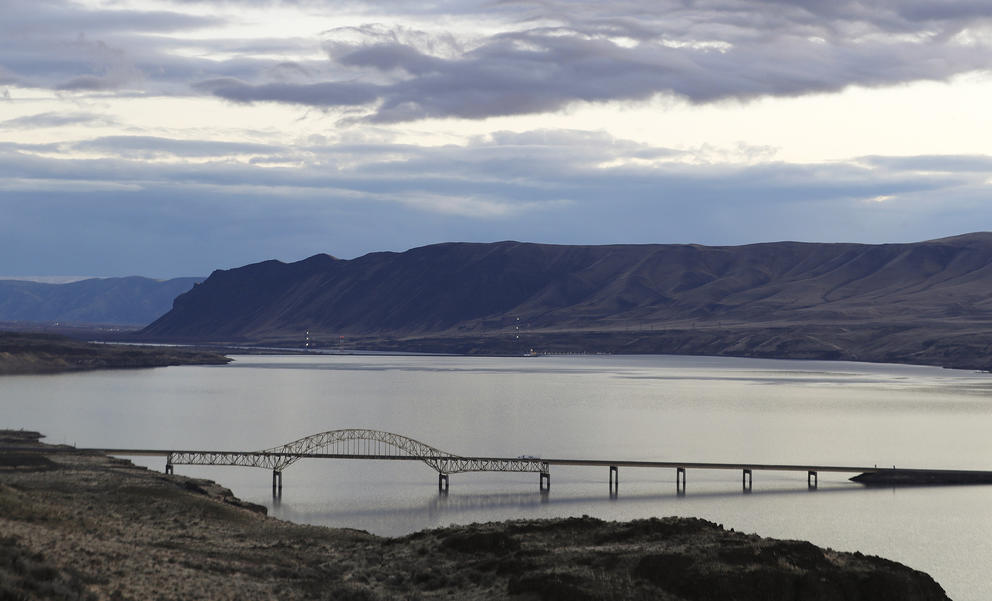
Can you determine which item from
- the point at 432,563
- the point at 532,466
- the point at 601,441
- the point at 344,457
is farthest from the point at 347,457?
the point at 432,563

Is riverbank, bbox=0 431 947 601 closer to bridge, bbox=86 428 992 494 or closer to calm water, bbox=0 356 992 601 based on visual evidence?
calm water, bbox=0 356 992 601

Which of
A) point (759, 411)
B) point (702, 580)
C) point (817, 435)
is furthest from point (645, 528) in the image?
point (759, 411)

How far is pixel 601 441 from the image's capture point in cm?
11094

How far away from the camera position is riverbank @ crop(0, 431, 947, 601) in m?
33.8

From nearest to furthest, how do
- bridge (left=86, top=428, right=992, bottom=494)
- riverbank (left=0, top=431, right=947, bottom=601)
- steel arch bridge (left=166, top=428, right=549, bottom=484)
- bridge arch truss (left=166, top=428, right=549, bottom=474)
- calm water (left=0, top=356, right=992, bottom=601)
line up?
riverbank (left=0, top=431, right=947, bottom=601), calm water (left=0, top=356, right=992, bottom=601), bridge (left=86, top=428, right=992, bottom=494), steel arch bridge (left=166, top=428, right=549, bottom=484), bridge arch truss (left=166, top=428, right=549, bottom=474)

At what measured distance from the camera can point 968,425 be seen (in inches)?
5059

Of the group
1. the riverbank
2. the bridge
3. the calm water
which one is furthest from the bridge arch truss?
the riverbank

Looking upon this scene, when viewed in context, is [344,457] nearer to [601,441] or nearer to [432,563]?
[601,441]

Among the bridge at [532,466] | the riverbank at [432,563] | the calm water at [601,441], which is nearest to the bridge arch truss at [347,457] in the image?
the bridge at [532,466]

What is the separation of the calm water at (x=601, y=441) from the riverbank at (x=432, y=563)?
14.0 m

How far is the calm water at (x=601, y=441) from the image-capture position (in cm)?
6700

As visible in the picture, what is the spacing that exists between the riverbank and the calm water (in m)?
14.0

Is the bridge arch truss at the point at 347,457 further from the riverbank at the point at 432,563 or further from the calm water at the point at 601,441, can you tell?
the riverbank at the point at 432,563

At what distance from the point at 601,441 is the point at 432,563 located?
70098mm
